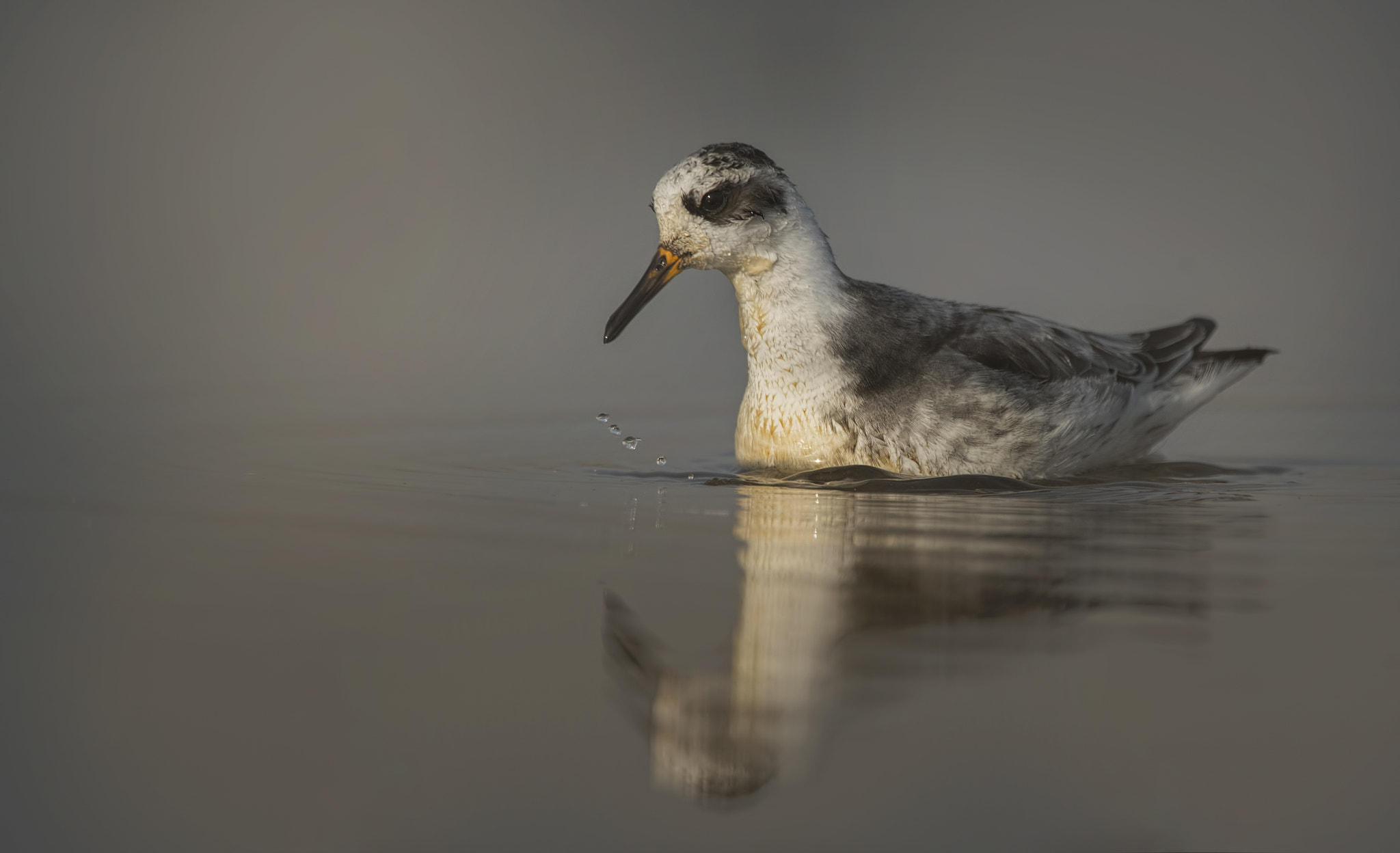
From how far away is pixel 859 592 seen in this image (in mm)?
4113

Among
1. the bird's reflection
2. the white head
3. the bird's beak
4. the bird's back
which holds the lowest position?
the bird's reflection

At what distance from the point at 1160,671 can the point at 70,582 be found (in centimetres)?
320

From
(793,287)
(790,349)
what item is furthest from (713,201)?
(790,349)

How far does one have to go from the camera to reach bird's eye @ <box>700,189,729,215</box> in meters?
6.47

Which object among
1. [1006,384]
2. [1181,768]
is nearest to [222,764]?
[1181,768]

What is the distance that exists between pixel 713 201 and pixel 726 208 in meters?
0.07

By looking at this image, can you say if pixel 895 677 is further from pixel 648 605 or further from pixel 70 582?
pixel 70 582

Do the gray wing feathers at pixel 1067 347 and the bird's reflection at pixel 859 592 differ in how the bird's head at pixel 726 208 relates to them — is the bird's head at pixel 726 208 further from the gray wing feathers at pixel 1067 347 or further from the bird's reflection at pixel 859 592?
the bird's reflection at pixel 859 592

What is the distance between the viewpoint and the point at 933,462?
6.21 m

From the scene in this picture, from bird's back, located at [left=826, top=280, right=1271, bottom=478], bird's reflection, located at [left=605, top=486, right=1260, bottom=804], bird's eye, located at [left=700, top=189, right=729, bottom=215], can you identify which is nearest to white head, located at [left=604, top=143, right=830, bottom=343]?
bird's eye, located at [left=700, top=189, right=729, bottom=215]

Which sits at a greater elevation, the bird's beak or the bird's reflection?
the bird's beak

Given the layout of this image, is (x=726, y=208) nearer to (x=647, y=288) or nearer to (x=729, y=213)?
(x=729, y=213)

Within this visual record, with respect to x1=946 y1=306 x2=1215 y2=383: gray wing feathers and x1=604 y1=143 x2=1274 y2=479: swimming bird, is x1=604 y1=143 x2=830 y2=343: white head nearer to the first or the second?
x1=604 y1=143 x2=1274 y2=479: swimming bird

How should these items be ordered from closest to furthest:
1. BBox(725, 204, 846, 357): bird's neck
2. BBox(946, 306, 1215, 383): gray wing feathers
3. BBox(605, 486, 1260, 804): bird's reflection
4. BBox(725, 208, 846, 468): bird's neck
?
BBox(605, 486, 1260, 804): bird's reflection → BBox(725, 208, 846, 468): bird's neck → BBox(725, 204, 846, 357): bird's neck → BBox(946, 306, 1215, 383): gray wing feathers
